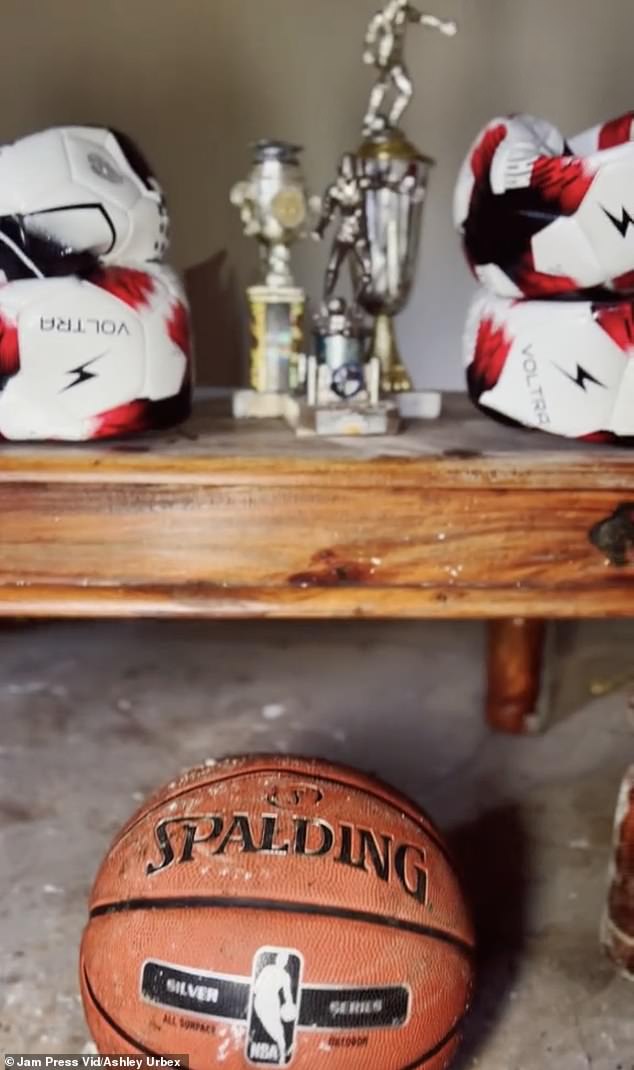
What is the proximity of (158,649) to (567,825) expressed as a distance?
71 centimetres

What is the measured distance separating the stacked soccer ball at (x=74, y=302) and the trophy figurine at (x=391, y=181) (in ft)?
0.96

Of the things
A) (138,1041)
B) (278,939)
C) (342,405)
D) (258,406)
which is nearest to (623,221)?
(342,405)

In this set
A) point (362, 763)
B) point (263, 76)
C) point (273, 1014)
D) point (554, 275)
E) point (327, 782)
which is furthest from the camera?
point (263, 76)

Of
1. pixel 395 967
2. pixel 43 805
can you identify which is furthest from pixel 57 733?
pixel 395 967

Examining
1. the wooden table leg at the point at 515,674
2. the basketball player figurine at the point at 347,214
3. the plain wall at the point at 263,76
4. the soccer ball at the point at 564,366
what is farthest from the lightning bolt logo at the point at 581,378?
the plain wall at the point at 263,76

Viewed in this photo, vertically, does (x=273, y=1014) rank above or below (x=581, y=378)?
below

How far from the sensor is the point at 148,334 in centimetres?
84

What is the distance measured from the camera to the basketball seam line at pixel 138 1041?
0.66 meters

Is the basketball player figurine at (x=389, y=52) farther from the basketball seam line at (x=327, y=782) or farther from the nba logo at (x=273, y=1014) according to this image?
the nba logo at (x=273, y=1014)

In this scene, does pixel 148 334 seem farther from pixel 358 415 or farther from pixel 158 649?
pixel 158 649

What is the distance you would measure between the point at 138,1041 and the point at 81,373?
50 centimetres

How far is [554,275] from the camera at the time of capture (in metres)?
0.85

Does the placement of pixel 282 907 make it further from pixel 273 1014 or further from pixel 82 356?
pixel 82 356

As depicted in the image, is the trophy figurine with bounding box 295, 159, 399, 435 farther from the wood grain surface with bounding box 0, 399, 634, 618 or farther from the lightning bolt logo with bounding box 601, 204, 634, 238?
the lightning bolt logo with bounding box 601, 204, 634, 238
